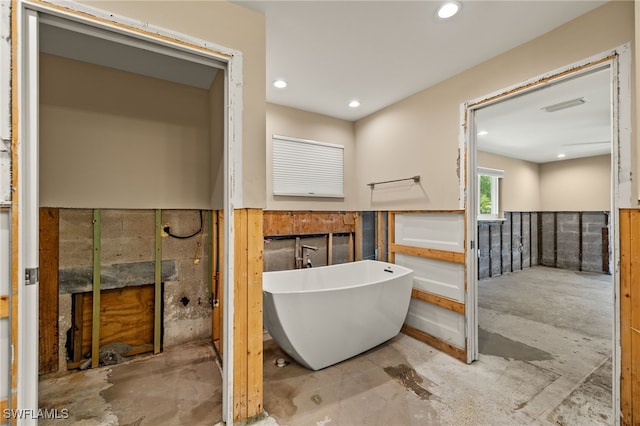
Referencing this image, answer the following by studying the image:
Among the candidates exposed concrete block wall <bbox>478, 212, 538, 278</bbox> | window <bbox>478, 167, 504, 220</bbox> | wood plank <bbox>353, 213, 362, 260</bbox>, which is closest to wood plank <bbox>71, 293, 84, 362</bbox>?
wood plank <bbox>353, 213, 362, 260</bbox>

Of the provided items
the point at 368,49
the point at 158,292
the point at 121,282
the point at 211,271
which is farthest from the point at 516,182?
the point at 121,282

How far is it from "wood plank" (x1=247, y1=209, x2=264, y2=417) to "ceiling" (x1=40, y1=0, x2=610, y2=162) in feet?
3.70

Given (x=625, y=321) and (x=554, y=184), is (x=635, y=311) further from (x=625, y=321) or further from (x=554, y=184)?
(x=554, y=184)

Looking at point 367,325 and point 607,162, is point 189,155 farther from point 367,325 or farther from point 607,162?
point 607,162

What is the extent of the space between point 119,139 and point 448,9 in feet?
8.52

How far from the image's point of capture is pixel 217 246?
2.54 metres

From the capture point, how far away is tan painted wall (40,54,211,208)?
2.05 meters

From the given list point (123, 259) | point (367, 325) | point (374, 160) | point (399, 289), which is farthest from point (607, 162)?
point (123, 259)

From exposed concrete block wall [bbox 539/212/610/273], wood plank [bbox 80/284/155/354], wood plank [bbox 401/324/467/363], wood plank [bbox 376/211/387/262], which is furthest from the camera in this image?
exposed concrete block wall [bbox 539/212/610/273]

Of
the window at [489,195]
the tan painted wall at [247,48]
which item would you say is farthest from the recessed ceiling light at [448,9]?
the window at [489,195]

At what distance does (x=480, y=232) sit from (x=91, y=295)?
5840mm

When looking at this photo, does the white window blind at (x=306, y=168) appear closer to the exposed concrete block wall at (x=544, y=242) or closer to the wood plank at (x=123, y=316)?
the wood plank at (x=123, y=316)

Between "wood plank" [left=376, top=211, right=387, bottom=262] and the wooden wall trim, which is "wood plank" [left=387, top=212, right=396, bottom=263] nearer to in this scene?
"wood plank" [left=376, top=211, right=387, bottom=262]

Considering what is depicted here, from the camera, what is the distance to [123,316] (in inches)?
94.1
